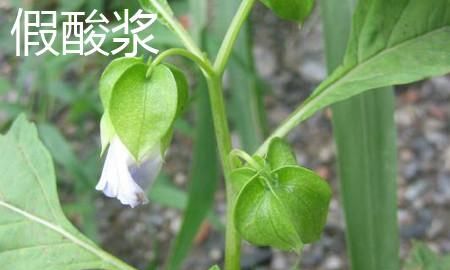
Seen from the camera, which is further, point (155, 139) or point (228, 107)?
point (228, 107)

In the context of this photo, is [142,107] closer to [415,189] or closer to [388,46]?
[388,46]

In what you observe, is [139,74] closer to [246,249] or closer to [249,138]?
[249,138]

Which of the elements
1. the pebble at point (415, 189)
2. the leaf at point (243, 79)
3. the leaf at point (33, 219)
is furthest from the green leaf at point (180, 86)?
the pebble at point (415, 189)

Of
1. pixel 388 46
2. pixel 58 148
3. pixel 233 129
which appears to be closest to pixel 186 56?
pixel 388 46

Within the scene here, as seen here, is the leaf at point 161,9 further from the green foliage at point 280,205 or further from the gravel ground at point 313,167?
the gravel ground at point 313,167

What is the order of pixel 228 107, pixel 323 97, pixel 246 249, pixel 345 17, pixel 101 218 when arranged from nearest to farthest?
pixel 323 97
pixel 345 17
pixel 228 107
pixel 246 249
pixel 101 218

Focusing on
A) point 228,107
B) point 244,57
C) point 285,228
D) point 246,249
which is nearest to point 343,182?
point 285,228

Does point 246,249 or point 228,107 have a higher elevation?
point 228,107

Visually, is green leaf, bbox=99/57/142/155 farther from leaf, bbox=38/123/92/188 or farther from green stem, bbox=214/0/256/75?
leaf, bbox=38/123/92/188
